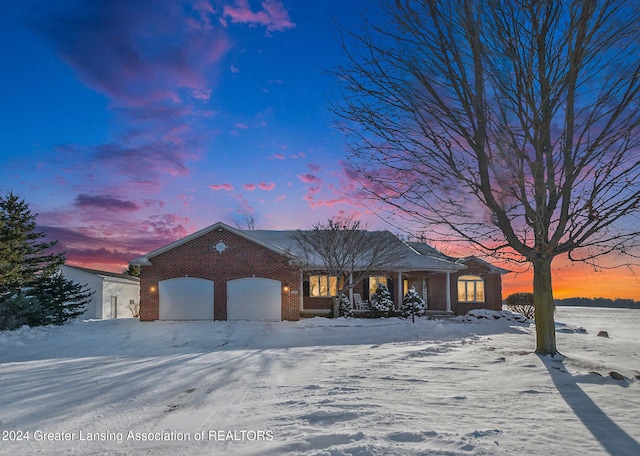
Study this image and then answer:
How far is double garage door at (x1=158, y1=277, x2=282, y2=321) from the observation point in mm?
23109

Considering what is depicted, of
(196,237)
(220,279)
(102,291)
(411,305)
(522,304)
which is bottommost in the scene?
(522,304)

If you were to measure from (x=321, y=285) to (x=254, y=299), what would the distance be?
17.7 feet

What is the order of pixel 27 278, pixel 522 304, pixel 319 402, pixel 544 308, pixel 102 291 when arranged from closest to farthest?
pixel 319 402, pixel 544 308, pixel 27 278, pixel 102 291, pixel 522 304

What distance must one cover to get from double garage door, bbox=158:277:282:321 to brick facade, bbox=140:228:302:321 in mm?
258

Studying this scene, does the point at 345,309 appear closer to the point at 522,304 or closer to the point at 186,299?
the point at 186,299

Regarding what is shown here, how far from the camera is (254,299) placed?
2314 cm

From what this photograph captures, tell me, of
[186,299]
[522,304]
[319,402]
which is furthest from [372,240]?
[319,402]

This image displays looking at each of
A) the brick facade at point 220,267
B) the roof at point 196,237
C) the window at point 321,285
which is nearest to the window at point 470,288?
the window at point 321,285

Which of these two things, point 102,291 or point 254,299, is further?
point 102,291

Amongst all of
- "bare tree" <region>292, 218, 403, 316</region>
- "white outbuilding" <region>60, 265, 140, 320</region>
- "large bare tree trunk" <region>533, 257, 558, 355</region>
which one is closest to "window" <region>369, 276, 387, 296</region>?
"bare tree" <region>292, 218, 403, 316</region>

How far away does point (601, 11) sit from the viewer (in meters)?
8.00

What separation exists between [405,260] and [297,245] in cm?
674

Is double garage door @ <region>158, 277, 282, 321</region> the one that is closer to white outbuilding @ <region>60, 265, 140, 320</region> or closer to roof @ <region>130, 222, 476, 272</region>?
roof @ <region>130, 222, 476, 272</region>

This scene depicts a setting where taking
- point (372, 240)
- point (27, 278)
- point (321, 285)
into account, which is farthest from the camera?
point (321, 285)
